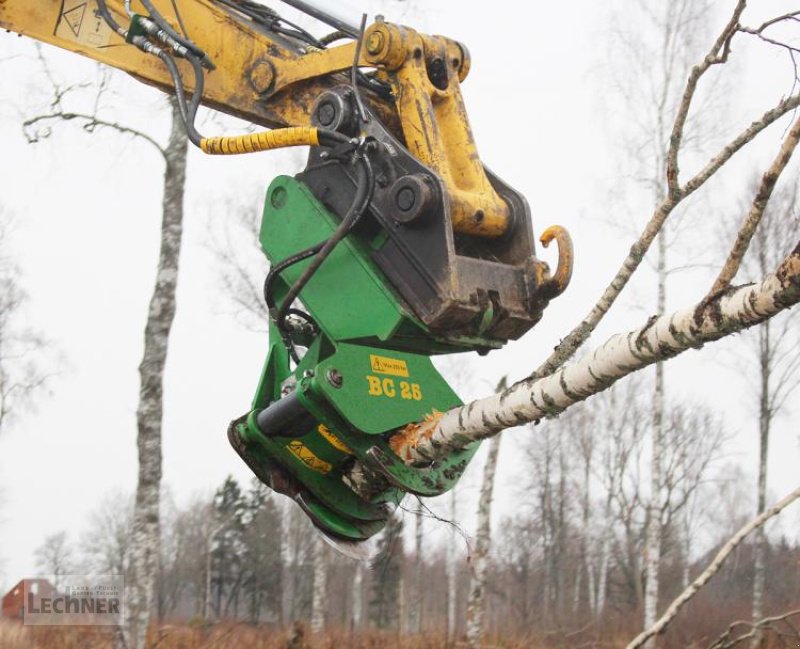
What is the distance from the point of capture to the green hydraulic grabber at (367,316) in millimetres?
3959

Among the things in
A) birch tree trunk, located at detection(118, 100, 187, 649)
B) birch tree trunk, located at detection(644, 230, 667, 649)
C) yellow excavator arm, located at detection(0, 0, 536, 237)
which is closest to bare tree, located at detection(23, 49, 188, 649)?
birch tree trunk, located at detection(118, 100, 187, 649)

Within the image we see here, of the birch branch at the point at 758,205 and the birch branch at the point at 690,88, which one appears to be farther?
the birch branch at the point at 690,88

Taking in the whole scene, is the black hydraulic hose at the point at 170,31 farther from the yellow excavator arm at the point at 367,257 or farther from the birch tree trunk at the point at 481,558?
the birch tree trunk at the point at 481,558

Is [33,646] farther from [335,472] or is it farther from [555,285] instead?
[555,285]

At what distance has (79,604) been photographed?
28.0 feet

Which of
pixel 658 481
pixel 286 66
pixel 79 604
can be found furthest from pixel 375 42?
pixel 658 481

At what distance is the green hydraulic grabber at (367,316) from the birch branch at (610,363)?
20cm

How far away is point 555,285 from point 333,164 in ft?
3.46

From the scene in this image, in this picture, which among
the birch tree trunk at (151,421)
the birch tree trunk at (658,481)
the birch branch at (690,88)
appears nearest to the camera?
the birch branch at (690,88)

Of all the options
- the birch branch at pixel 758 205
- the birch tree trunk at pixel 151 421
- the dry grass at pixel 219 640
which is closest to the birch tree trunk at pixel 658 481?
the dry grass at pixel 219 640

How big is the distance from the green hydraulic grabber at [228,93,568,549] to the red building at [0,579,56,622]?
6.12 metres

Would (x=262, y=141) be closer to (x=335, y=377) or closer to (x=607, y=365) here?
(x=335, y=377)

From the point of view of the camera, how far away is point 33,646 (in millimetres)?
7465

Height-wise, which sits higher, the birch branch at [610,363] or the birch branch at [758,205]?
the birch branch at [758,205]
